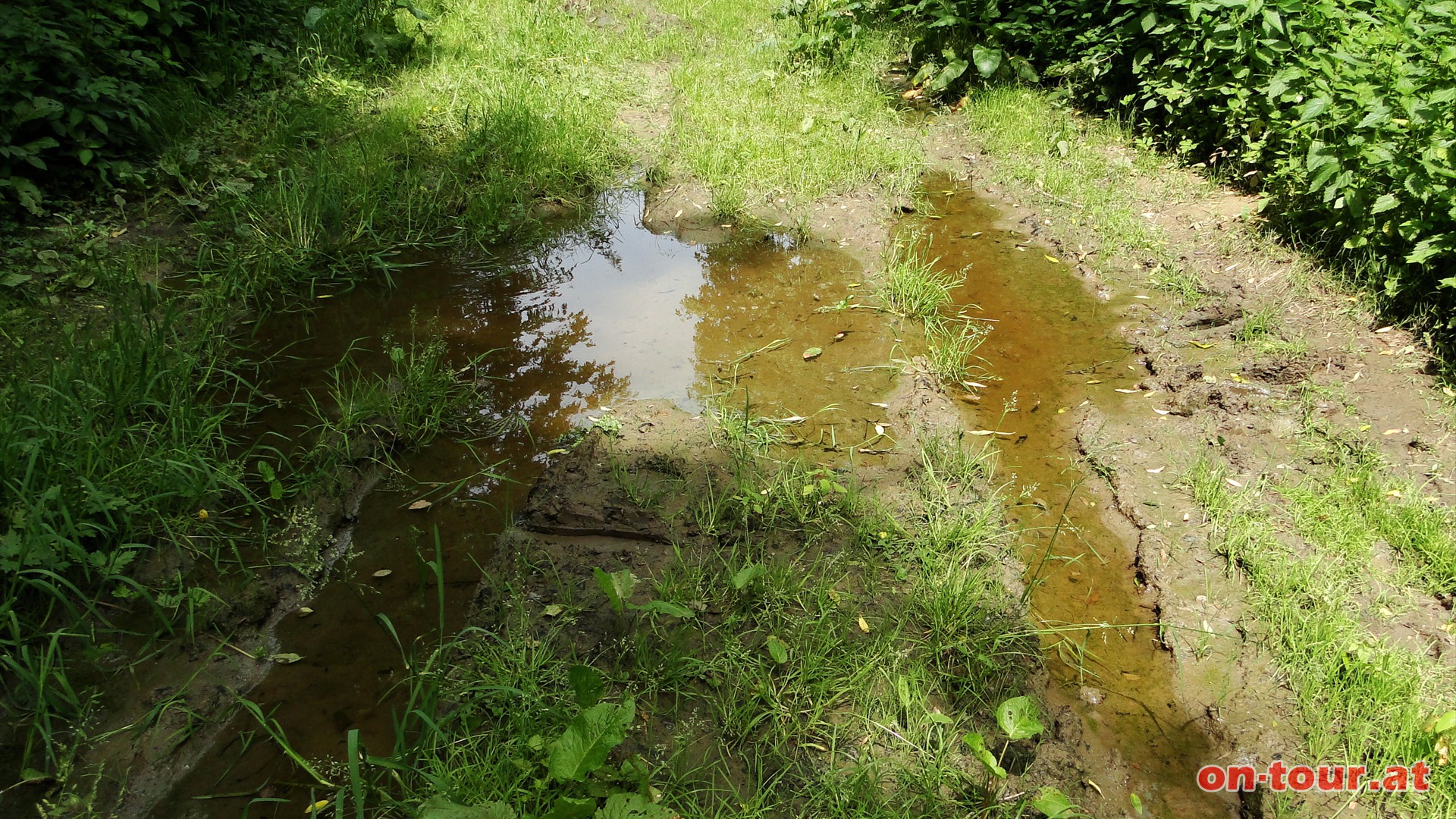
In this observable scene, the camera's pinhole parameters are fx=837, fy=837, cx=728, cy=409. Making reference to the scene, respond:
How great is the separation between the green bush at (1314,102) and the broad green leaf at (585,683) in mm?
3774

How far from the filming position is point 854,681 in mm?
2494

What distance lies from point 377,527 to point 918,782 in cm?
202

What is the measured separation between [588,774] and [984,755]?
1022 millimetres

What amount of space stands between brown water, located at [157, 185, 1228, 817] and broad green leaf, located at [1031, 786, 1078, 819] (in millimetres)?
249

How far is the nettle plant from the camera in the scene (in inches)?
77.6

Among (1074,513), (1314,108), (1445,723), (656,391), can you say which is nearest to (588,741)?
(656,391)

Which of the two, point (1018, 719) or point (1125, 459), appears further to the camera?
point (1125, 459)

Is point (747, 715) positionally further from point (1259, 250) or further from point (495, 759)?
point (1259, 250)

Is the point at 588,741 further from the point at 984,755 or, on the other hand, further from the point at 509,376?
the point at 509,376

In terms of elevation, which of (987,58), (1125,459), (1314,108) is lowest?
(1125,459)

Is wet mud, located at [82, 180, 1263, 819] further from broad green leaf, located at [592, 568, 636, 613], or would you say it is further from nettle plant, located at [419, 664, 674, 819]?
→ nettle plant, located at [419, 664, 674, 819]

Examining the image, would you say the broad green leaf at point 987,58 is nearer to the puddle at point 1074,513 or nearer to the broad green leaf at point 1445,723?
the puddle at point 1074,513

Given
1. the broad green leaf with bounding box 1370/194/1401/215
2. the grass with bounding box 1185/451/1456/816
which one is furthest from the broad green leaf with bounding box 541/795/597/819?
the broad green leaf with bounding box 1370/194/1401/215

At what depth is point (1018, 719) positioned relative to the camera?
227cm
